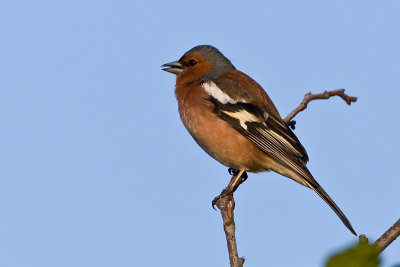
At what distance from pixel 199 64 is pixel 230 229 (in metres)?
4.55

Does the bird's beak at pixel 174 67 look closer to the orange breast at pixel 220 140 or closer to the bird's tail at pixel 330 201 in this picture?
the orange breast at pixel 220 140

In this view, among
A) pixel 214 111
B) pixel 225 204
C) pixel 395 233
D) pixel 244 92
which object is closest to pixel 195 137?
pixel 214 111

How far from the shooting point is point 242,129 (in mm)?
6922

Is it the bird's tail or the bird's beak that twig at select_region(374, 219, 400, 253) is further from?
the bird's beak

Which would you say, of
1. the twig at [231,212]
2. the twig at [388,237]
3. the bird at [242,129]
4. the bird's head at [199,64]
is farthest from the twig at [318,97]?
the twig at [388,237]

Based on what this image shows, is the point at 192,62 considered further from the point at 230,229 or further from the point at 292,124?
the point at 230,229

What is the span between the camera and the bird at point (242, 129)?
6.70 m

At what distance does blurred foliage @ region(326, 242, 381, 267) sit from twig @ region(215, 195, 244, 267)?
7.57 ft

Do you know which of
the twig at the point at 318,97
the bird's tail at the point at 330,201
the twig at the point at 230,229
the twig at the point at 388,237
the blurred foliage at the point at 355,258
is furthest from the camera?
the bird's tail at the point at 330,201

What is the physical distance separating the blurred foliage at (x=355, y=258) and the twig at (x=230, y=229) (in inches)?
90.8

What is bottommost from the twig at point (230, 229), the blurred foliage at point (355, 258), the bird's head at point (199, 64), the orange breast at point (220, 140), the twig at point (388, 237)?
the blurred foliage at point (355, 258)

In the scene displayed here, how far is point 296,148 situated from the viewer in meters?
6.75

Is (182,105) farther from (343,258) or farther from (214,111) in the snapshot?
(343,258)

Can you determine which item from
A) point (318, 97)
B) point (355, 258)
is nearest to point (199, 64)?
point (318, 97)
